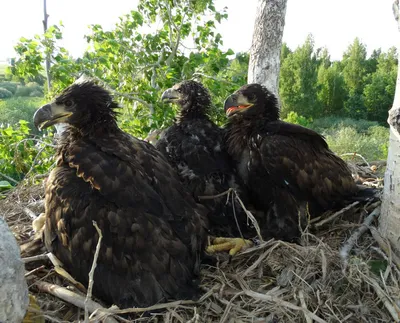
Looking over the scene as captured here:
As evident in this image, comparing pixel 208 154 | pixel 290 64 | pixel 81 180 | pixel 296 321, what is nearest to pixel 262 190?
pixel 208 154

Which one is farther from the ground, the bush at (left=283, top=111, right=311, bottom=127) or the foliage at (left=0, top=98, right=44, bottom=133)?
the bush at (left=283, top=111, right=311, bottom=127)

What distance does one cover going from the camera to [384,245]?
3.05 metres

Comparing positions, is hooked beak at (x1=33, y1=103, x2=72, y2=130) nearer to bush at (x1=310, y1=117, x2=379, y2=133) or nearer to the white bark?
the white bark

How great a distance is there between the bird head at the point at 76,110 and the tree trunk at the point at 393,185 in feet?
7.04

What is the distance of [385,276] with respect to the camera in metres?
2.80

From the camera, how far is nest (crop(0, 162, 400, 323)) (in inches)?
101

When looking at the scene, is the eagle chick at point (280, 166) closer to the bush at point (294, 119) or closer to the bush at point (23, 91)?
the bush at point (294, 119)

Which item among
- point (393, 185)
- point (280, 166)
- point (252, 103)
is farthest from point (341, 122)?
point (393, 185)

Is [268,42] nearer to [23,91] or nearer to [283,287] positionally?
[283,287]

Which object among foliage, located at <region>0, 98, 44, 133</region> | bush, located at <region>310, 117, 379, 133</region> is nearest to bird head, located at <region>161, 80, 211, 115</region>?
foliage, located at <region>0, 98, 44, 133</region>

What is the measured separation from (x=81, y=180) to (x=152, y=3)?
506 cm

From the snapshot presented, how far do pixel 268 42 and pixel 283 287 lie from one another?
9.01 ft

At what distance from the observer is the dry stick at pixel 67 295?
8.23 ft

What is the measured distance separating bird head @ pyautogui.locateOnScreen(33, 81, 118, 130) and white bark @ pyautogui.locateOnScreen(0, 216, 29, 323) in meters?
1.20
